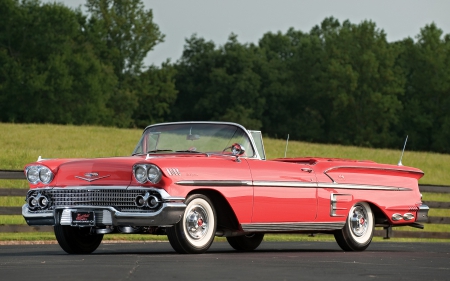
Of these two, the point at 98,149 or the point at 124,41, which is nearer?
the point at 98,149

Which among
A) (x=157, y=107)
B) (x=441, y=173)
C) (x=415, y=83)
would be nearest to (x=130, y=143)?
(x=441, y=173)

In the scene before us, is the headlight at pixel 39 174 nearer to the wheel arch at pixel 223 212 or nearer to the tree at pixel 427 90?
→ the wheel arch at pixel 223 212

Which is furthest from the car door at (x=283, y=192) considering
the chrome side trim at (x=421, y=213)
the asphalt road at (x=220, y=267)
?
the chrome side trim at (x=421, y=213)

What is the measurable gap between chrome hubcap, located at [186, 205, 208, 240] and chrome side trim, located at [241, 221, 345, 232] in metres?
0.57

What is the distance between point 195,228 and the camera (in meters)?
10.7

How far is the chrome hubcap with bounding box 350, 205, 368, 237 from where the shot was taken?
508 inches

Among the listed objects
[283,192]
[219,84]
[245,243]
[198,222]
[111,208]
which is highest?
[219,84]

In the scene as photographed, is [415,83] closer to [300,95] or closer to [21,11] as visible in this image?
[300,95]

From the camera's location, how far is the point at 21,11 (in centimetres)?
7381

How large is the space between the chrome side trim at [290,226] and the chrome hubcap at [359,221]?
36 cm

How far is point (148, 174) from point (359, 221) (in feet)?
12.3

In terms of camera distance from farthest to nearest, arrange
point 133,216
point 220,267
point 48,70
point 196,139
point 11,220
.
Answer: point 48,70, point 11,220, point 196,139, point 133,216, point 220,267

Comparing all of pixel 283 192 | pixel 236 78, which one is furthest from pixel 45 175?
pixel 236 78

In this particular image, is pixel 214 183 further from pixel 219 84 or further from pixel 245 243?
pixel 219 84
